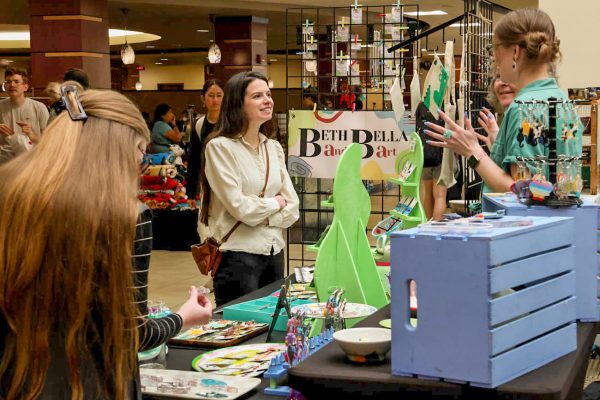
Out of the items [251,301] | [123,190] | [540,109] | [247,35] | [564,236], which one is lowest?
[251,301]

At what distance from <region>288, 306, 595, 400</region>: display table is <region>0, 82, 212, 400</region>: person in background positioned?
1.23ft

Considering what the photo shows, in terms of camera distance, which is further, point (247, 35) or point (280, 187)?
point (247, 35)

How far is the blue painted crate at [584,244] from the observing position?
194 cm

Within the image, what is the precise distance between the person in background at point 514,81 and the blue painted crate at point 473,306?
61cm

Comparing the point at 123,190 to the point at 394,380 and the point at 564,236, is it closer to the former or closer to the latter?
the point at 394,380

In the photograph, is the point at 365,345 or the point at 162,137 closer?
the point at 365,345

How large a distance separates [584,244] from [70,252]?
1.17m

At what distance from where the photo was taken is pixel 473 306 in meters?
1.56

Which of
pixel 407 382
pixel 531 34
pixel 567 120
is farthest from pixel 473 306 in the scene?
pixel 531 34

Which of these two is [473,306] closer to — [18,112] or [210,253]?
[210,253]

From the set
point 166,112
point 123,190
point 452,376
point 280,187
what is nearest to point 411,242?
point 452,376

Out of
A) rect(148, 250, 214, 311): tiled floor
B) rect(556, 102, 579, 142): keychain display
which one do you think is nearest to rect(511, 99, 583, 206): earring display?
rect(556, 102, 579, 142): keychain display

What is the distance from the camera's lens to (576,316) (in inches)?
78.4

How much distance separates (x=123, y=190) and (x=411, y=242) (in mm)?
562
